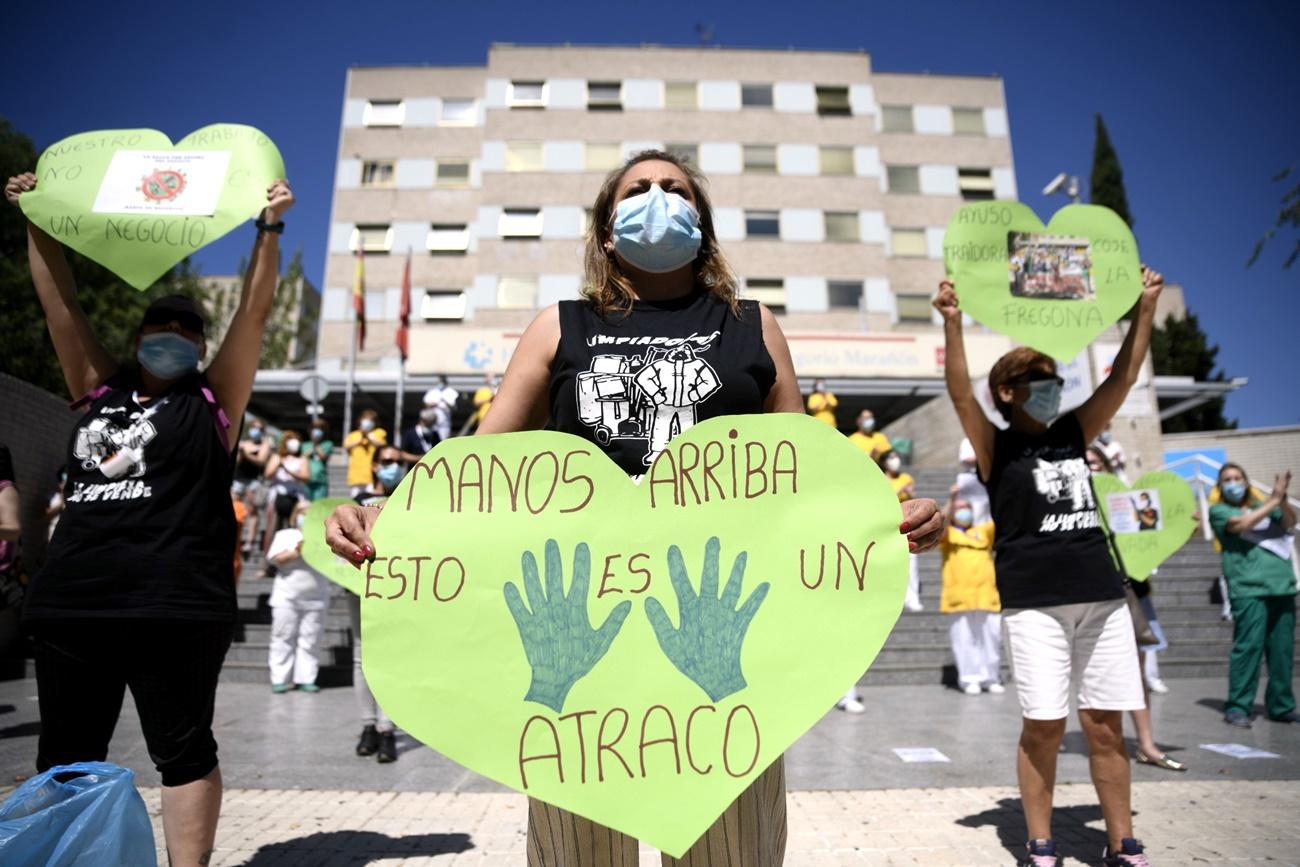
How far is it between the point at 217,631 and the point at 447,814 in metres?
1.89

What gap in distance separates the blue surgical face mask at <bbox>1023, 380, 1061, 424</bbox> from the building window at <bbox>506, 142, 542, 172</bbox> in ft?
94.6

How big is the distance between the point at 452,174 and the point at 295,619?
87.1ft

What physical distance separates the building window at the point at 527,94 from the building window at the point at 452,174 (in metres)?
3.04

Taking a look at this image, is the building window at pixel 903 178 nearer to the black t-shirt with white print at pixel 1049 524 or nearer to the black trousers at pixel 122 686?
the black t-shirt with white print at pixel 1049 524

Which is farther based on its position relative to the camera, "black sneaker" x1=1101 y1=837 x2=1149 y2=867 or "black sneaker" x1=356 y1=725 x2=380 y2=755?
"black sneaker" x1=356 y1=725 x2=380 y2=755

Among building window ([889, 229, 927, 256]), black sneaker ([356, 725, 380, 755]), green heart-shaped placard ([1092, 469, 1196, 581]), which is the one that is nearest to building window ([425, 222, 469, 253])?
building window ([889, 229, 927, 256])

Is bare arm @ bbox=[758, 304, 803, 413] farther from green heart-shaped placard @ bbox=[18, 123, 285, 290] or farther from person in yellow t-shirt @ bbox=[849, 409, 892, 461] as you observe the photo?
person in yellow t-shirt @ bbox=[849, 409, 892, 461]

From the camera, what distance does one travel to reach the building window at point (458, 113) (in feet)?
102

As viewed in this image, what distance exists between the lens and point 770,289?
95.2 feet

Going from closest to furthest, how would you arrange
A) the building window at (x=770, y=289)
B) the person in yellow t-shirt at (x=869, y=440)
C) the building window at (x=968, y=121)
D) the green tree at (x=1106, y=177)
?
the person in yellow t-shirt at (x=869, y=440) < the building window at (x=770, y=289) < the building window at (x=968, y=121) < the green tree at (x=1106, y=177)

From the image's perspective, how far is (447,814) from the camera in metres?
3.72

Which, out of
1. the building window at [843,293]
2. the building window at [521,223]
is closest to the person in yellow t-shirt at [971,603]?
the building window at [843,293]

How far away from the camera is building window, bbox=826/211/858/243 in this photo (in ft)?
96.7

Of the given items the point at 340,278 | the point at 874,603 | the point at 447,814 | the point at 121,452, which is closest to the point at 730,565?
the point at 874,603
